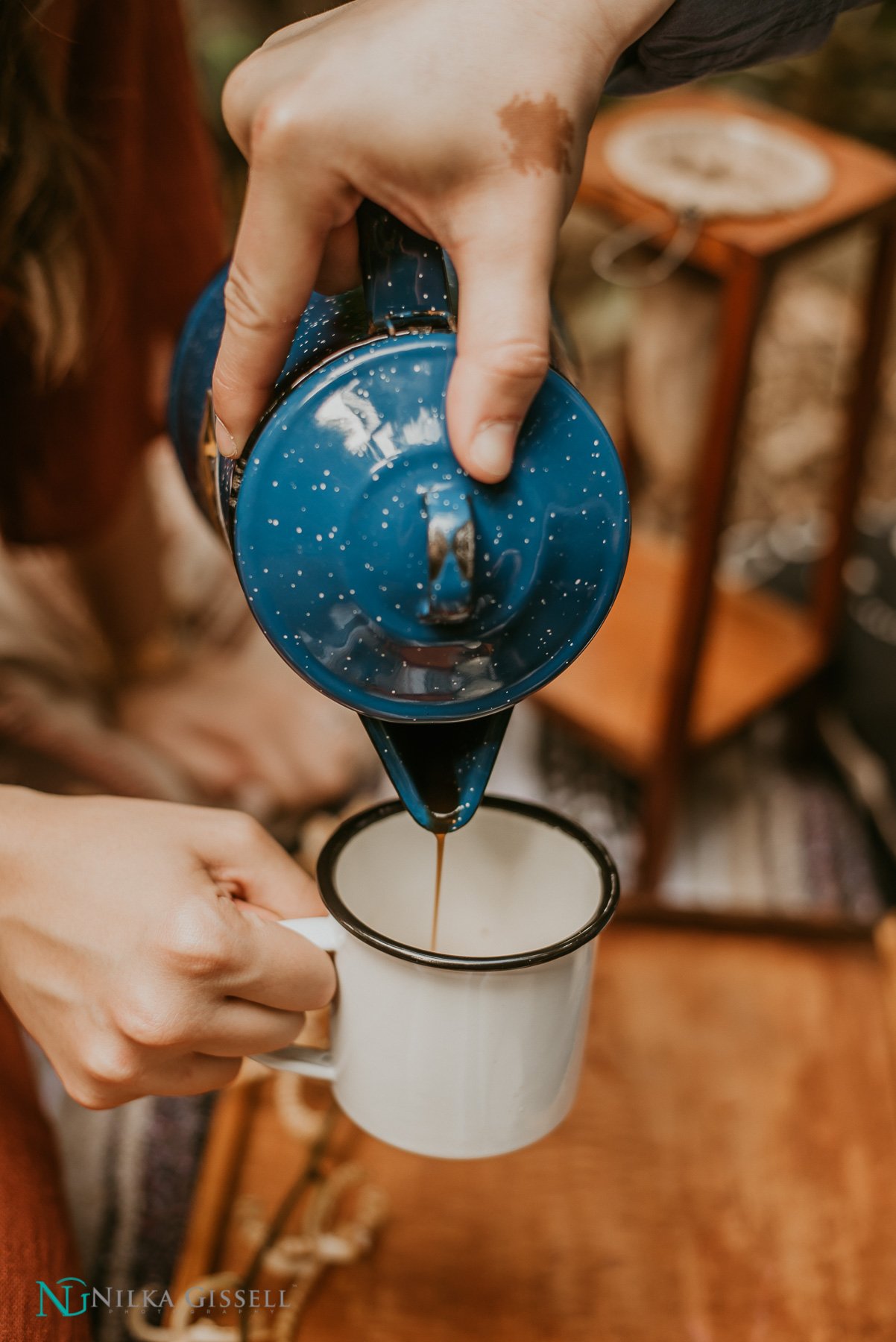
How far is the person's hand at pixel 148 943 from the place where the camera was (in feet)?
1.59

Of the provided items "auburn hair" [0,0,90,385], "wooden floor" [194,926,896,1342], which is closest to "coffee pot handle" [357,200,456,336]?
"auburn hair" [0,0,90,385]

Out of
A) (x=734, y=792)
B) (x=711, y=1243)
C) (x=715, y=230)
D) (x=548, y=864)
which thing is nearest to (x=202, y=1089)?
(x=548, y=864)

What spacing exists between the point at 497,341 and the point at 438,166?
0.07m

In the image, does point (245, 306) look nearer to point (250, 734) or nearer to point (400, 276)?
point (400, 276)

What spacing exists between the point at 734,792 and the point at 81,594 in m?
0.89

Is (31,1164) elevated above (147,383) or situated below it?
below

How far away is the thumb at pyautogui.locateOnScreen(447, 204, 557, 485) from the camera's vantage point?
38 cm

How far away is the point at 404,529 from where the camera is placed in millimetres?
387

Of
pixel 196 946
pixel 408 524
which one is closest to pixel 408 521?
pixel 408 524

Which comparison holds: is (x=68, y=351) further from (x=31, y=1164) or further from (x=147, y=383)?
(x=31, y=1164)

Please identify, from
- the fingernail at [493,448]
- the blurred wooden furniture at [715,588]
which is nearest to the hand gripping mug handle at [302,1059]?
the fingernail at [493,448]

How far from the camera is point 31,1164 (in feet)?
1.94

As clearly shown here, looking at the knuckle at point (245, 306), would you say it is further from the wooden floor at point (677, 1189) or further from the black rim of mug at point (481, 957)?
the wooden floor at point (677, 1189)

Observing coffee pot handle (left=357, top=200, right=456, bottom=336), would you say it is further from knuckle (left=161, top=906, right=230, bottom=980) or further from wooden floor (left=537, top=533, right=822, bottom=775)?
wooden floor (left=537, top=533, right=822, bottom=775)
